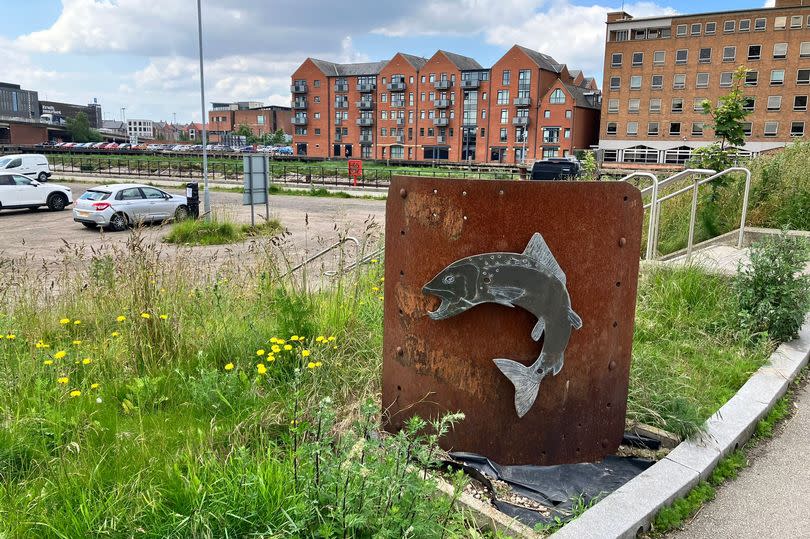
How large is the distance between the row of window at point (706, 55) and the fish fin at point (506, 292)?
252 feet

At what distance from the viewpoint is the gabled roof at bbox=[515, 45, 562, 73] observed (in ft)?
278

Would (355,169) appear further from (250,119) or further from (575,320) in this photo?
(250,119)

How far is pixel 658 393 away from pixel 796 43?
76412mm

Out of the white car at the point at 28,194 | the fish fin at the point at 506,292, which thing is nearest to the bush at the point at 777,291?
the fish fin at the point at 506,292

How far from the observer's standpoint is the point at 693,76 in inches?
2815

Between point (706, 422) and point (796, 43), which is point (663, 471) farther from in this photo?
point (796, 43)

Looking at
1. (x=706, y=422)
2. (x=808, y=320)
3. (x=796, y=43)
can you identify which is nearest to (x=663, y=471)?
(x=706, y=422)

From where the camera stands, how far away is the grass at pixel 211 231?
17.8 m

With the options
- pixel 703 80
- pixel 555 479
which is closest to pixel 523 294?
pixel 555 479

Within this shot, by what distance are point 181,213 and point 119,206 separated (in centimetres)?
226

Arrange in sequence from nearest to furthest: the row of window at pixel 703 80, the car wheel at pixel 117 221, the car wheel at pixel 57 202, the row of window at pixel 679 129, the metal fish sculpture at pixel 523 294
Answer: the metal fish sculpture at pixel 523 294 < the car wheel at pixel 117 221 < the car wheel at pixel 57 202 < the row of window at pixel 703 80 < the row of window at pixel 679 129

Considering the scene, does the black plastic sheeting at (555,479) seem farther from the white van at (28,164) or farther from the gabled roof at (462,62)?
the gabled roof at (462,62)

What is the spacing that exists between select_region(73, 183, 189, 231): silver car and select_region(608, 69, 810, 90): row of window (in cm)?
6168

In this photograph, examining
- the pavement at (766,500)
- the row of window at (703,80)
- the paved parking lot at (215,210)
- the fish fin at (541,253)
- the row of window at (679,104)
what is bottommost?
the paved parking lot at (215,210)
